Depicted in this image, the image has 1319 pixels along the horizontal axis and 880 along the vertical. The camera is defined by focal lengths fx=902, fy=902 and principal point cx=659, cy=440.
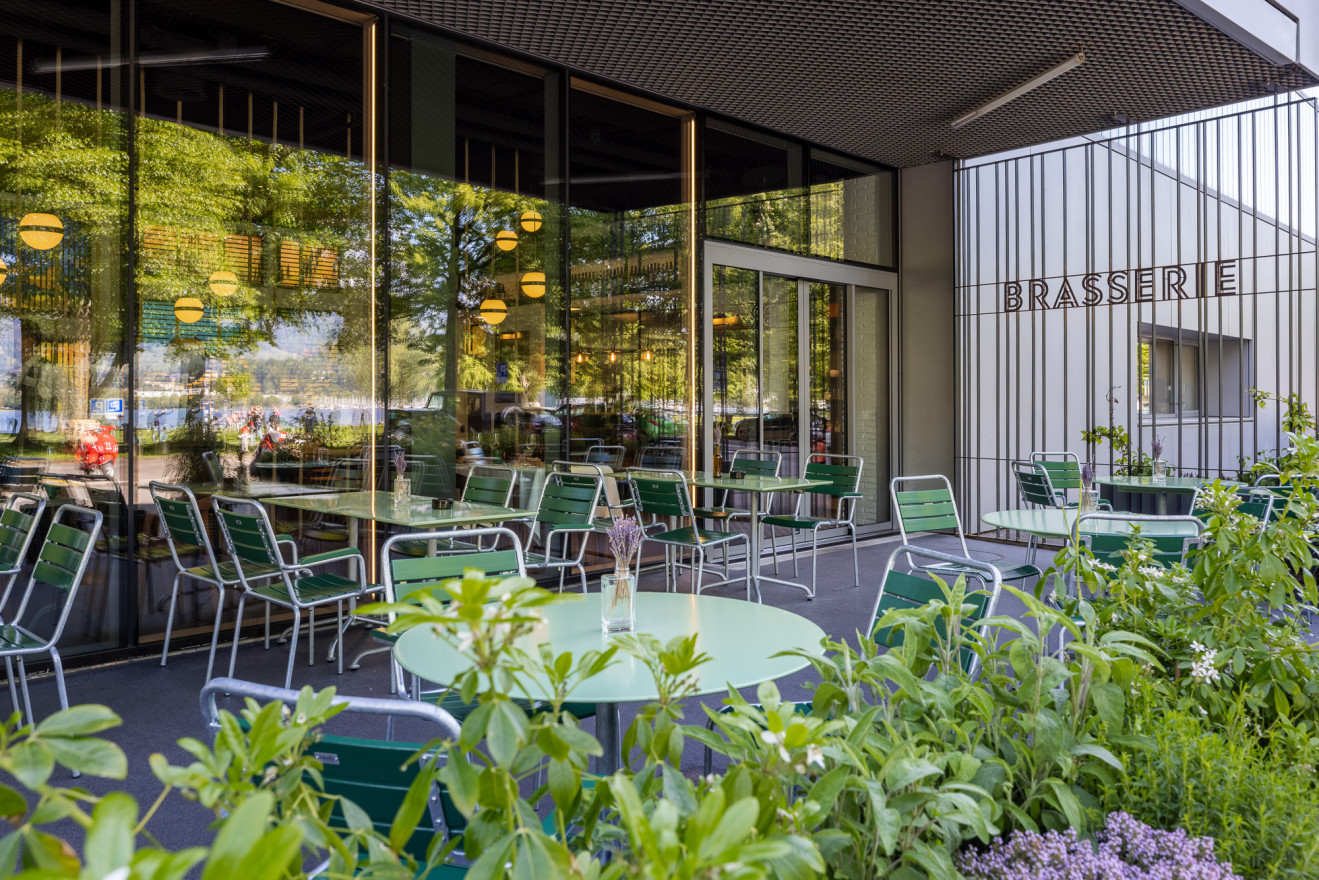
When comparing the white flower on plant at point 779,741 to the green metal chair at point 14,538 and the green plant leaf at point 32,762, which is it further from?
the green metal chair at point 14,538

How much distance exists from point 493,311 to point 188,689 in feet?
10.3

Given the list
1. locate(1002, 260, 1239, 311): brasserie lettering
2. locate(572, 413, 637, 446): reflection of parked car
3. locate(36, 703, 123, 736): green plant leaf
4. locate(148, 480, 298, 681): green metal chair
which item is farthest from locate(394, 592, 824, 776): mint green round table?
locate(1002, 260, 1239, 311): brasserie lettering

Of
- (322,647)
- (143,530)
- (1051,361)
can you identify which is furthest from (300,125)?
(1051,361)

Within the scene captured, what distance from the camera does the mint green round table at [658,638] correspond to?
1.87 meters

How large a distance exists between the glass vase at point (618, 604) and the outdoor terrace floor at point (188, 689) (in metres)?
0.30

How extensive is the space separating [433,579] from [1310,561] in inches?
94.3

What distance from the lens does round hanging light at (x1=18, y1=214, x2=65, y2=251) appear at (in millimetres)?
4523

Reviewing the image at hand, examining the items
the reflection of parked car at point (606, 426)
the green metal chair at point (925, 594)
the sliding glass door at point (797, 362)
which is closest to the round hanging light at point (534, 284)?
the reflection of parked car at point (606, 426)

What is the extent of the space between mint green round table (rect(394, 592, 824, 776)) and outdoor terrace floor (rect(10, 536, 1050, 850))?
0.13m

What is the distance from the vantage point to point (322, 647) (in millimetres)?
5004

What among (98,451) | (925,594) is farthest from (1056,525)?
(98,451)

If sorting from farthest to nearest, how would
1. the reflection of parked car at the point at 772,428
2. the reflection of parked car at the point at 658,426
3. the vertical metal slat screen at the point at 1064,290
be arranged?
the vertical metal slat screen at the point at 1064,290 < the reflection of parked car at the point at 772,428 < the reflection of parked car at the point at 658,426

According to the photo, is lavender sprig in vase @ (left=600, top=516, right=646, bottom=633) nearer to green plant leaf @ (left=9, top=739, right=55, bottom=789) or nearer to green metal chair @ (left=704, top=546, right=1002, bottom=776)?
green metal chair @ (left=704, top=546, right=1002, bottom=776)

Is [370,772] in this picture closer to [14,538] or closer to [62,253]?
[14,538]
